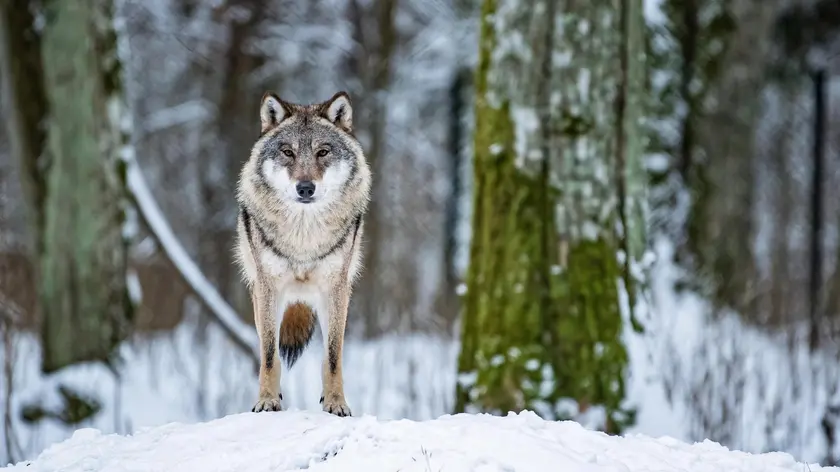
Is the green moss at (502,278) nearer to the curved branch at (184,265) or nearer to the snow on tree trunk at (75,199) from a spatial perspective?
the curved branch at (184,265)

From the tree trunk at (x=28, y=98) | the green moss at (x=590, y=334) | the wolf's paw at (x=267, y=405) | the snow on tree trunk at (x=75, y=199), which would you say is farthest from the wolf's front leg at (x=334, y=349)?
the tree trunk at (x=28, y=98)

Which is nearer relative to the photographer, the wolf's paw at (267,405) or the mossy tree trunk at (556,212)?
the wolf's paw at (267,405)

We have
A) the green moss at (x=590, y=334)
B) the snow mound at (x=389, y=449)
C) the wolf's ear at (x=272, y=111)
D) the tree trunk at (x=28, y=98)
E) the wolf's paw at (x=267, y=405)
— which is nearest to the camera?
the snow mound at (x=389, y=449)

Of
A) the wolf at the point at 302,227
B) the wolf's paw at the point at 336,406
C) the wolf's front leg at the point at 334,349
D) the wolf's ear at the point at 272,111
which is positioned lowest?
the wolf's paw at the point at 336,406

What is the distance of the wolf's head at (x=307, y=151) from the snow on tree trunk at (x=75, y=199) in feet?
10.8

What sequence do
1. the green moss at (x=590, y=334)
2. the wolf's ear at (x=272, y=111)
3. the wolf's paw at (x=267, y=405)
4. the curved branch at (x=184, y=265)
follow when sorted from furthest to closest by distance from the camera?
the curved branch at (x=184, y=265) → the green moss at (x=590, y=334) → the wolf's ear at (x=272, y=111) → the wolf's paw at (x=267, y=405)

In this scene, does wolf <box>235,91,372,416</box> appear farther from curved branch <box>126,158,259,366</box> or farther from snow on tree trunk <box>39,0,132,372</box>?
snow on tree trunk <box>39,0,132,372</box>

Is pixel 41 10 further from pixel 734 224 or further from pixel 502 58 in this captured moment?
pixel 734 224

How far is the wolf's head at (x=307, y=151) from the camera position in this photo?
456 centimetres

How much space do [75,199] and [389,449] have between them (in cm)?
500

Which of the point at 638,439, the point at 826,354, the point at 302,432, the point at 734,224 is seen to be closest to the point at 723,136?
the point at 734,224

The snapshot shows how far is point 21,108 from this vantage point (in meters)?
7.75

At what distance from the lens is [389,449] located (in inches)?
140

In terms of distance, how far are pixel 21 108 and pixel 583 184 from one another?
4897 millimetres
